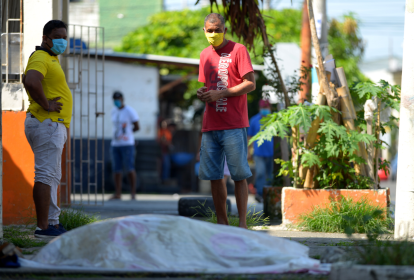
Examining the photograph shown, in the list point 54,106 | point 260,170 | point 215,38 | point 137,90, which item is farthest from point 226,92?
point 137,90

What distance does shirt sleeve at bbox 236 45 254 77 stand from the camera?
453 centimetres

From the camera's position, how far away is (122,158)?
945 centimetres

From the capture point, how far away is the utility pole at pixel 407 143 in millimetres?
4227

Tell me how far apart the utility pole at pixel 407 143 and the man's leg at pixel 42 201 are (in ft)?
9.78

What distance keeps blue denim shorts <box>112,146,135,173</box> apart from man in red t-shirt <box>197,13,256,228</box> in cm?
489

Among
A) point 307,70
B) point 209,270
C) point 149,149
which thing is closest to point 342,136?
point 307,70

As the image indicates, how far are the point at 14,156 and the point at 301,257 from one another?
3.53 m

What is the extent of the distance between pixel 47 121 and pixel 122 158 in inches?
197

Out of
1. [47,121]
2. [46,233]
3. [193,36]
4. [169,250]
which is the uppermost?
[193,36]

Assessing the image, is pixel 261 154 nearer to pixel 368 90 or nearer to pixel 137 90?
pixel 368 90

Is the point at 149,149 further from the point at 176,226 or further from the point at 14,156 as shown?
the point at 176,226

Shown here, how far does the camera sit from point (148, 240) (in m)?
3.07

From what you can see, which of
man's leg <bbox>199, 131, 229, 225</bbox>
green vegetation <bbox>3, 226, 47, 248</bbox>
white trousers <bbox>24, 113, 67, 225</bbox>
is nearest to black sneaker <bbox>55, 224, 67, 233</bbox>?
green vegetation <bbox>3, 226, 47, 248</bbox>

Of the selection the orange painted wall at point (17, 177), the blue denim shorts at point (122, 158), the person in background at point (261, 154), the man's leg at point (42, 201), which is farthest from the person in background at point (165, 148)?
the man's leg at point (42, 201)
